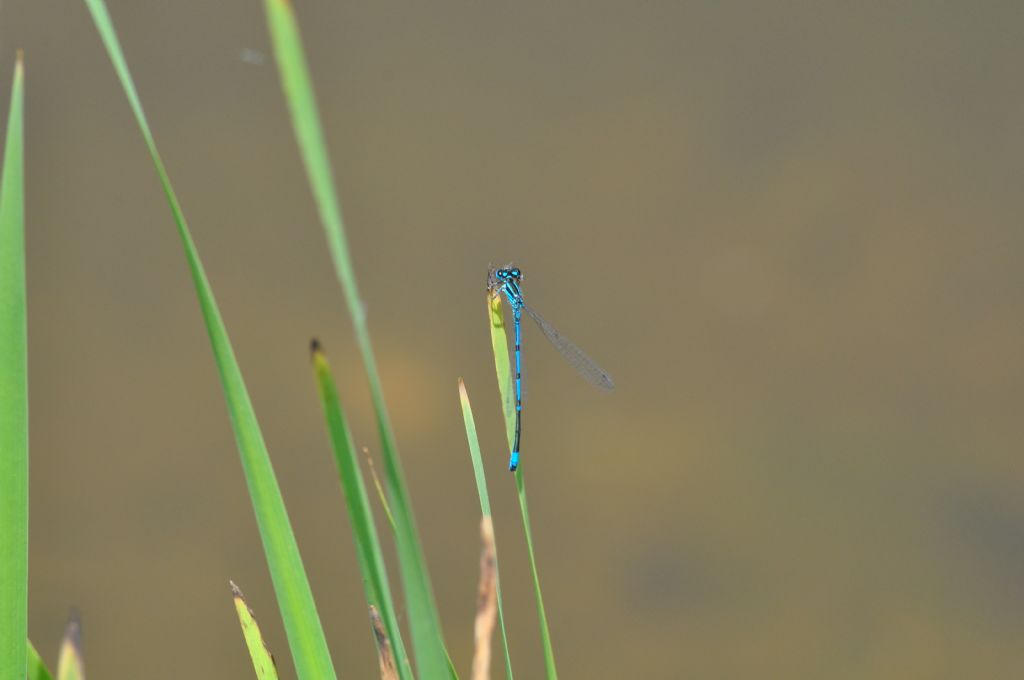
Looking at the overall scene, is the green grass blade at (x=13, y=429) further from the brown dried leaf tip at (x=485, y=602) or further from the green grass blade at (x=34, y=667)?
the brown dried leaf tip at (x=485, y=602)

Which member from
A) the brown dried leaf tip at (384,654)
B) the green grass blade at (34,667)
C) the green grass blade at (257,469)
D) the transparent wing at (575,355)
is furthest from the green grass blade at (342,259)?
the transparent wing at (575,355)

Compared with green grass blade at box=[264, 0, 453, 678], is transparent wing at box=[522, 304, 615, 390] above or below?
above

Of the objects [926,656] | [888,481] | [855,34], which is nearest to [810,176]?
[855,34]

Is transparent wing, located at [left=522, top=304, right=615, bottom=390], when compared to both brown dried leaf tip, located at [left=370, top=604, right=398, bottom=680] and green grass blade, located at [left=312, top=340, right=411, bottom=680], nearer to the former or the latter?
brown dried leaf tip, located at [left=370, top=604, right=398, bottom=680]

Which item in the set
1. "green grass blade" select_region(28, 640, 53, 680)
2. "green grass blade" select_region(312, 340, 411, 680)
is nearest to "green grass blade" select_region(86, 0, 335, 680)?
"green grass blade" select_region(312, 340, 411, 680)

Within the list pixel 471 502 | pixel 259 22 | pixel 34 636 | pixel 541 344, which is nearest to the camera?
pixel 34 636

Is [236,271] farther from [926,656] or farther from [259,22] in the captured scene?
[926,656]
